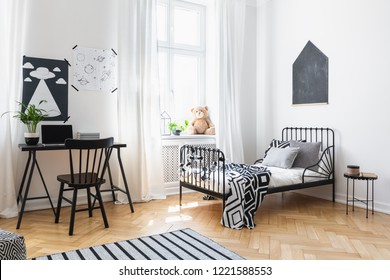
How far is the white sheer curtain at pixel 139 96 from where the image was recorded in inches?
153

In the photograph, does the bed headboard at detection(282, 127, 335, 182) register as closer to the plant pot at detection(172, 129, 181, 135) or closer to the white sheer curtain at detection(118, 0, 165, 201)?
the plant pot at detection(172, 129, 181, 135)

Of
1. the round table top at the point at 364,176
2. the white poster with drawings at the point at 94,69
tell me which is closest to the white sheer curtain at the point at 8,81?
the white poster with drawings at the point at 94,69

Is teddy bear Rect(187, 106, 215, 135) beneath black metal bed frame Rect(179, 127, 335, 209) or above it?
above

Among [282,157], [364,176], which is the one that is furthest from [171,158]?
[364,176]

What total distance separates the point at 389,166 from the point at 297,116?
4.34ft

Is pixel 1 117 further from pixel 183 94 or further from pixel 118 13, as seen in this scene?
pixel 183 94

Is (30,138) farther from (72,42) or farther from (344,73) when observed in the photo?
(344,73)

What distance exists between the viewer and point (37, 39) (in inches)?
140

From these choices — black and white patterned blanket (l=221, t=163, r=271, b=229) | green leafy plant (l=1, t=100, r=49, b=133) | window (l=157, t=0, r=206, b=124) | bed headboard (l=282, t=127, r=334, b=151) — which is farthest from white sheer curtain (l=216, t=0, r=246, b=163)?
green leafy plant (l=1, t=100, r=49, b=133)

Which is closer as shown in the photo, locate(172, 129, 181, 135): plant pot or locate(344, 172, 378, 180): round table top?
locate(344, 172, 378, 180): round table top

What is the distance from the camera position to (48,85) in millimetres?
3633

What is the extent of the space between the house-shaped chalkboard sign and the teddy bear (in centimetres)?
118

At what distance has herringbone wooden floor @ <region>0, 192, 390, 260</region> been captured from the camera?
2.48 metres

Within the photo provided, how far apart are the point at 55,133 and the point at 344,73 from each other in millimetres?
3258
